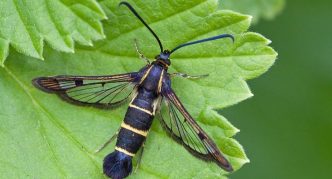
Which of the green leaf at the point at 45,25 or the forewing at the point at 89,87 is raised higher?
the green leaf at the point at 45,25

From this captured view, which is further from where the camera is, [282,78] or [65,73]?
[282,78]

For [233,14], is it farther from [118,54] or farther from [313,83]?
[313,83]

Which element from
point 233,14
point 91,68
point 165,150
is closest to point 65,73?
point 91,68

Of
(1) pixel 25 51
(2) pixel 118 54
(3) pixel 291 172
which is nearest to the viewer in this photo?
(1) pixel 25 51

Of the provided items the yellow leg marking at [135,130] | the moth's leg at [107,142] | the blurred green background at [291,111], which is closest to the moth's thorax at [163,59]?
the yellow leg marking at [135,130]

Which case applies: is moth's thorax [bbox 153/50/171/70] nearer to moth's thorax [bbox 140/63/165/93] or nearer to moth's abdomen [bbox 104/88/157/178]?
moth's thorax [bbox 140/63/165/93]

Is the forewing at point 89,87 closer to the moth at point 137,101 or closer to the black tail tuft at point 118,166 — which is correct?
the moth at point 137,101

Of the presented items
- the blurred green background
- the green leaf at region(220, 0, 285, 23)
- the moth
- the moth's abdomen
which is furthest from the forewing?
the blurred green background
